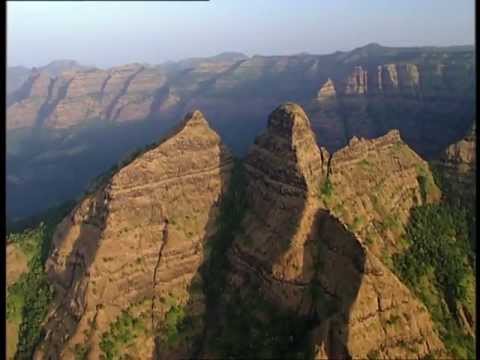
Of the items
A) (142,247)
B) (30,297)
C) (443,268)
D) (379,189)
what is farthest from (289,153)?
(30,297)

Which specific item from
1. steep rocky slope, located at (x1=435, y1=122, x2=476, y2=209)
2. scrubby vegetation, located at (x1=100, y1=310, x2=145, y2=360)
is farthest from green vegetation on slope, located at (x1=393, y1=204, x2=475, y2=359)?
scrubby vegetation, located at (x1=100, y1=310, x2=145, y2=360)

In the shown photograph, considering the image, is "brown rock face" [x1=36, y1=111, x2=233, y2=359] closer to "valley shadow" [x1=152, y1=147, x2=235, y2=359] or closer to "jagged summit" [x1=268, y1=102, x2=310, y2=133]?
"valley shadow" [x1=152, y1=147, x2=235, y2=359]

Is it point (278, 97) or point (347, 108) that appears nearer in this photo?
point (347, 108)

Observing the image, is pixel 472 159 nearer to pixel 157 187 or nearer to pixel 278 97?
pixel 157 187

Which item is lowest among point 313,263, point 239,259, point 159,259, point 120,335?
point 120,335

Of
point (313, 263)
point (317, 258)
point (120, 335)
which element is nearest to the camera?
point (313, 263)

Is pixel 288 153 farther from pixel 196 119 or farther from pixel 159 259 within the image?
pixel 159 259

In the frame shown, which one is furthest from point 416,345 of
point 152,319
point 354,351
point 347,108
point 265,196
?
point 347,108
